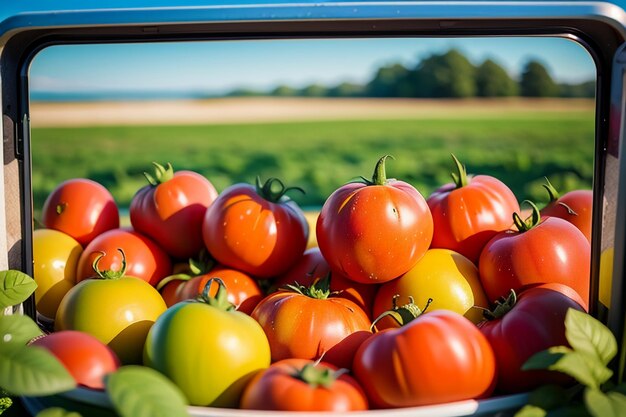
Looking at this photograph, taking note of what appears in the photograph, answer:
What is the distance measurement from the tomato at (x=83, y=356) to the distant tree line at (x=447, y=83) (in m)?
23.4

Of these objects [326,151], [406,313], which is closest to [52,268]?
[406,313]

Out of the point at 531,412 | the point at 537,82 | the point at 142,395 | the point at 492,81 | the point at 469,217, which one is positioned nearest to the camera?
the point at 142,395

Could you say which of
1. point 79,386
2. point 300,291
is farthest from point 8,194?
point 300,291

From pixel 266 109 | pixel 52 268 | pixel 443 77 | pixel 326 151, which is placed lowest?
pixel 266 109

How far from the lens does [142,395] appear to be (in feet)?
4.41

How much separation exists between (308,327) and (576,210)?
0.98 m

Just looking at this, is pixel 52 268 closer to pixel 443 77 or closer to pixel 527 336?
pixel 527 336

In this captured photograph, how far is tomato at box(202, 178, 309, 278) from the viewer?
208 cm

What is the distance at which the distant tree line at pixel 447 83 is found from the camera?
25.2m

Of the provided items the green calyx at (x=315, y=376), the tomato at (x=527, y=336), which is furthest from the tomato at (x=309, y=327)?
the tomato at (x=527, y=336)

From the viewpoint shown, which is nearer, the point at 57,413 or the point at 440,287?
the point at 57,413

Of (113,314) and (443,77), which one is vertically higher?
(113,314)

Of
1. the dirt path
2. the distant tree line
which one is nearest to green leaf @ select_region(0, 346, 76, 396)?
the dirt path

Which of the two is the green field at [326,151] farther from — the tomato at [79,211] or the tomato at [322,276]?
the tomato at [322,276]
